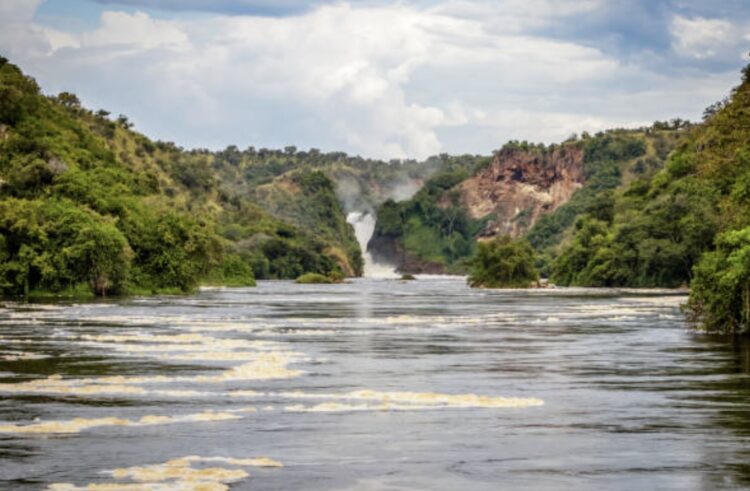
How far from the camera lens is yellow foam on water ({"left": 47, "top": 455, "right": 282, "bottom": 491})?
1700cm

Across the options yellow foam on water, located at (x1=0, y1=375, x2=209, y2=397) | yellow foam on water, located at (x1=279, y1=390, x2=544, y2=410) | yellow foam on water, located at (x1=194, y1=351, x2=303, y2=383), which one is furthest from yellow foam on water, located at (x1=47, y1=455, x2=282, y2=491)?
yellow foam on water, located at (x1=194, y1=351, x2=303, y2=383)

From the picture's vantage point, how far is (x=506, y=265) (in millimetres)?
157250

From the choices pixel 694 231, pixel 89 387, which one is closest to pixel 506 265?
pixel 694 231

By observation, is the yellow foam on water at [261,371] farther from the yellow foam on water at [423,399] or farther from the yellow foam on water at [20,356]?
the yellow foam on water at [20,356]

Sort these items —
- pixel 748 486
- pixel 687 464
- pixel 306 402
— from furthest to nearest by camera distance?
pixel 306 402 → pixel 687 464 → pixel 748 486

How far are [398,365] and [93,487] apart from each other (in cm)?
1956

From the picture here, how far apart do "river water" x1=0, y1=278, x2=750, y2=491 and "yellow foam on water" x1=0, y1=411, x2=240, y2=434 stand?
0.23ft

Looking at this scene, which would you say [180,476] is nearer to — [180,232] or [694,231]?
[180,232]

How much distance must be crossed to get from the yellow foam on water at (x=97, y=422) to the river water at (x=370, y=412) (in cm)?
7

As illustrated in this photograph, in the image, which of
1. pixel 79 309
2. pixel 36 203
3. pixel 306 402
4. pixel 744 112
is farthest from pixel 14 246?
pixel 306 402

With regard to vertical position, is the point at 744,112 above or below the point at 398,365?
above

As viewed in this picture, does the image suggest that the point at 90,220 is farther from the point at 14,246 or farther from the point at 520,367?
the point at 520,367

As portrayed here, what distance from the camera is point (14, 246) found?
10175cm

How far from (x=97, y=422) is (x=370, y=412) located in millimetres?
5489
